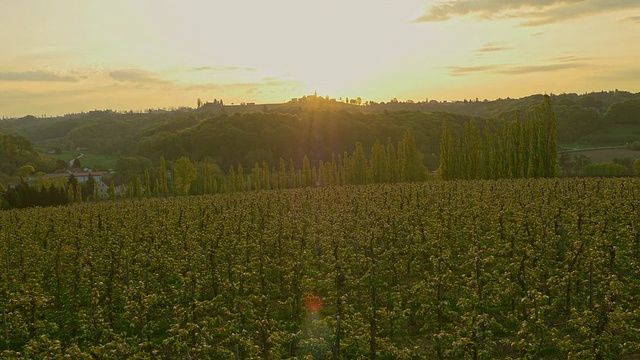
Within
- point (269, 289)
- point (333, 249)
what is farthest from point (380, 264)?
point (269, 289)

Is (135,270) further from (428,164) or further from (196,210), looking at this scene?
(428,164)

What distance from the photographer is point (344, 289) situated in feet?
65.5

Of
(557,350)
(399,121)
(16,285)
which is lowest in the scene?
(557,350)

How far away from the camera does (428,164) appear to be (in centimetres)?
13650

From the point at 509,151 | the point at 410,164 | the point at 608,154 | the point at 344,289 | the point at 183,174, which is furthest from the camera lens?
the point at 608,154

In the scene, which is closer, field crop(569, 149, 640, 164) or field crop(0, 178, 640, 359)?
field crop(0, 178, 640, 359)

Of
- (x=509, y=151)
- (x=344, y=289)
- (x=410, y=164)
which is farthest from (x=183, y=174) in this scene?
(x=344, y=289)

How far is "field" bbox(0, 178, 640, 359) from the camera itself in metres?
11.8

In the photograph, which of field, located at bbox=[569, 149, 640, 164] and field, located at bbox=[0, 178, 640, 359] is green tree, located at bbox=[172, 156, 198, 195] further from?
field, located at bbox=[569, 149, 640, 164]

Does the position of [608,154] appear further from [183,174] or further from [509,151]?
[183,174]

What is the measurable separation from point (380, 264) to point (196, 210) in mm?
26902

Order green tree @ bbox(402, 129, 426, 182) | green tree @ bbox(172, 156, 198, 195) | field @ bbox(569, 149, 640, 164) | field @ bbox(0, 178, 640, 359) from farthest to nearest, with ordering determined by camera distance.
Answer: field @ bbox(569, 149, 640, 164), green tree @ bbox(172, 156, 198, 195), green tree @ bbox(402, 129, 426, 182), field @ bbox(0, 178, 640, 359)

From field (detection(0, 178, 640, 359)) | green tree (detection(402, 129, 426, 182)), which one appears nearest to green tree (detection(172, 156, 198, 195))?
green tree (detection(402, 129, 426, 182))

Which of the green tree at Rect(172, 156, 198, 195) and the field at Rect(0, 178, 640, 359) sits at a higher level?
the green tree at Rect(172, 156, 198, 195)
